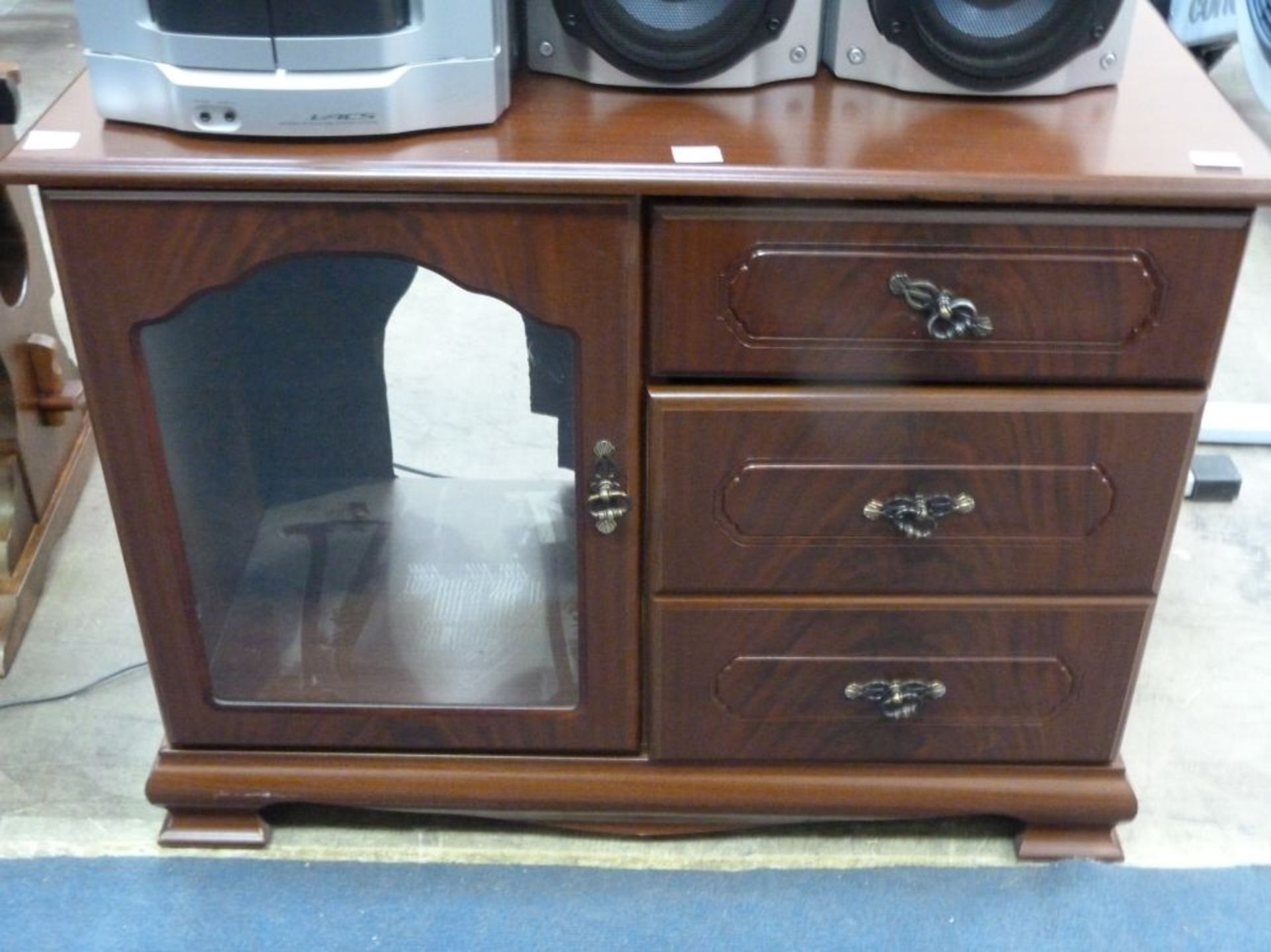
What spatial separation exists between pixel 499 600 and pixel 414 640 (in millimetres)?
76

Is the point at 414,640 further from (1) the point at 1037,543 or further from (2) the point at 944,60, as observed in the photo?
(2) the point at 944,60

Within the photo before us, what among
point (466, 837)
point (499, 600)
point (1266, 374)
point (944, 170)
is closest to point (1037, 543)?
point (944, 170)

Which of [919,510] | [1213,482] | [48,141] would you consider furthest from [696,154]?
[1213,482]

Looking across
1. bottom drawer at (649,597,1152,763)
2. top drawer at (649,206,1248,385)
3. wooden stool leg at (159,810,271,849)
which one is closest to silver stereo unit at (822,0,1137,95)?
top drawer at (649,206,1248,385)

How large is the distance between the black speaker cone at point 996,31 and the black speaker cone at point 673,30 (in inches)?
3.2

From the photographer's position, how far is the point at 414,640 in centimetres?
106

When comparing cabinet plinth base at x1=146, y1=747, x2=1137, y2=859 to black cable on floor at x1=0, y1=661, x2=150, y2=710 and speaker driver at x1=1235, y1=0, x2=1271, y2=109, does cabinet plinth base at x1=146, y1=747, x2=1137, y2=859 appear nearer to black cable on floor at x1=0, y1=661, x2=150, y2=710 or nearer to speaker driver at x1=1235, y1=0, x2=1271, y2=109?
black cable on floor at x1=0, y1=661, x2=150, y2=710

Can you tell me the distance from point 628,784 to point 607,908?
0.32ft

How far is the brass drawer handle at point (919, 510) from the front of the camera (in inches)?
35.5

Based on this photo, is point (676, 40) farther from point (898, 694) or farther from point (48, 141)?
point (898, 694)

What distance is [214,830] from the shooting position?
1.08 m

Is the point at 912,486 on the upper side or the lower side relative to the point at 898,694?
upper

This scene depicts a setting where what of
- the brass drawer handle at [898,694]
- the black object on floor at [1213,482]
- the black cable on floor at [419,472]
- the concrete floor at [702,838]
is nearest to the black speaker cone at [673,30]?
the black cable on floor at [419,472]

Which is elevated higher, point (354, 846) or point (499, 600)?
point (499, 600)
